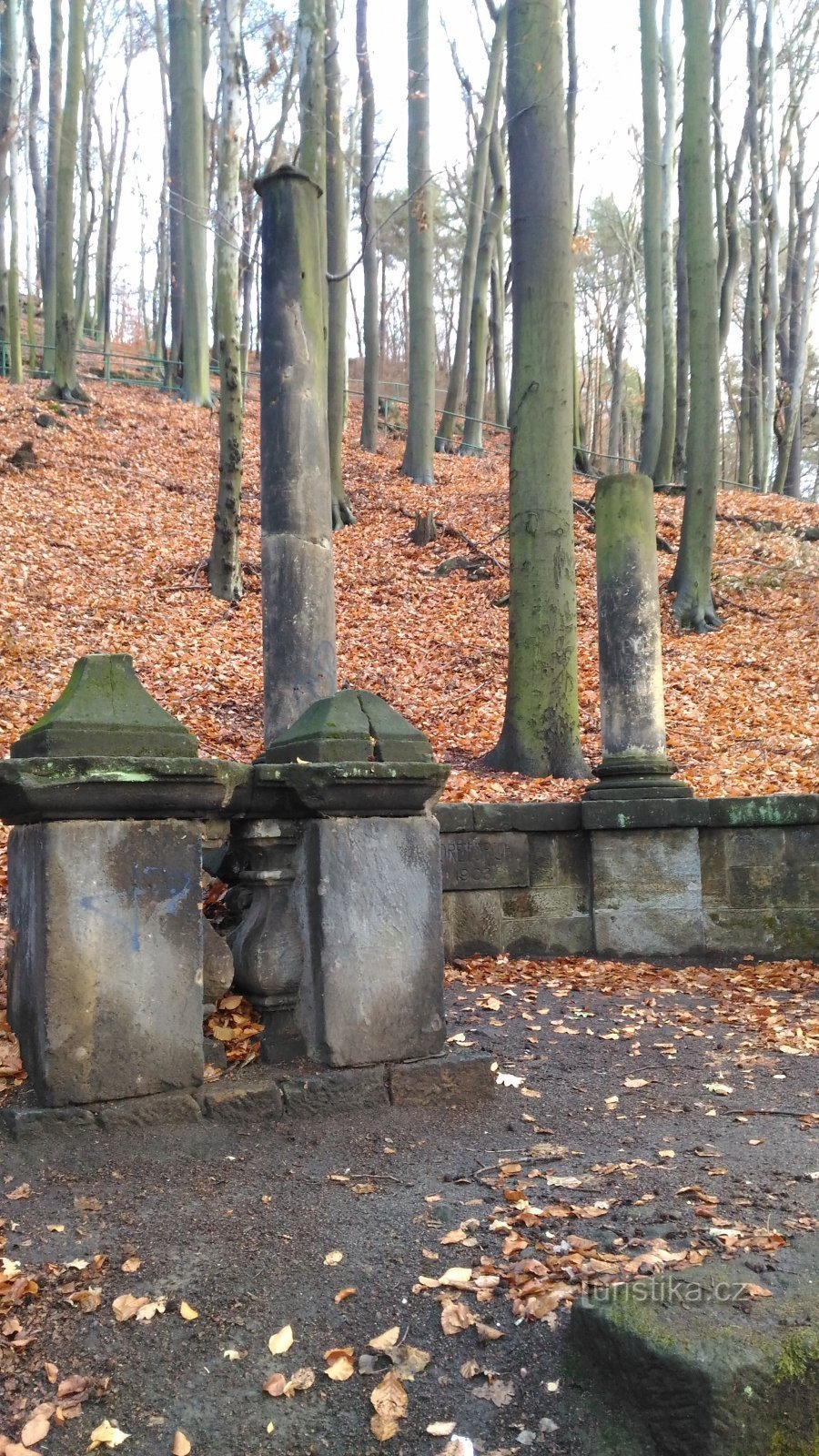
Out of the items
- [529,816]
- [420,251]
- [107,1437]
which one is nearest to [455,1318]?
[107,1437]

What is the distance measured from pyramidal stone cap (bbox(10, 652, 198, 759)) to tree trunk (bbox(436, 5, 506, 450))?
2025cm

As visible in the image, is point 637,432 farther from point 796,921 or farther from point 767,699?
point 796,921

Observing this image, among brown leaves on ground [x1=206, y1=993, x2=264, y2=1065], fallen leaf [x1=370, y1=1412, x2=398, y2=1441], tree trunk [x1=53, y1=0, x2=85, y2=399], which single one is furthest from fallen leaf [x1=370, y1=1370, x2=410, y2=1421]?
tree trunk [x1=53, y1=0, x2=85, y2=399]

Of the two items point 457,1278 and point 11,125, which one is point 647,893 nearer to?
point 457,1278

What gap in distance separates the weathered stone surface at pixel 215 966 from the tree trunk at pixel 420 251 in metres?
16.8

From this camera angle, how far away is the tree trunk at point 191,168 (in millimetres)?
21875

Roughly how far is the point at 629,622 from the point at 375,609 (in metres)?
6.76

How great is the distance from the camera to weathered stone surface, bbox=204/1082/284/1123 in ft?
11.6

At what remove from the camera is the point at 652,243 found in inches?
785

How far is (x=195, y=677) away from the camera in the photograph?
11.1m

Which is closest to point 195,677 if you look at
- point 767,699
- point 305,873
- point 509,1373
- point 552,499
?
point 552,499

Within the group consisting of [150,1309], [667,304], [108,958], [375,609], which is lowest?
[150,1309]

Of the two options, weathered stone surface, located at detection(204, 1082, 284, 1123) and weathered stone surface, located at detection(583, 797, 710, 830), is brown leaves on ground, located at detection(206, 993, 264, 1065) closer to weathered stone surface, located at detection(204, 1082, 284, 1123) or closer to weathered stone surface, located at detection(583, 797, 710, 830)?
weathered stone surface, located at detection(204, 1082, 284, 1123)

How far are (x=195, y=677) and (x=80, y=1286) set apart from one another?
870 centimetres
